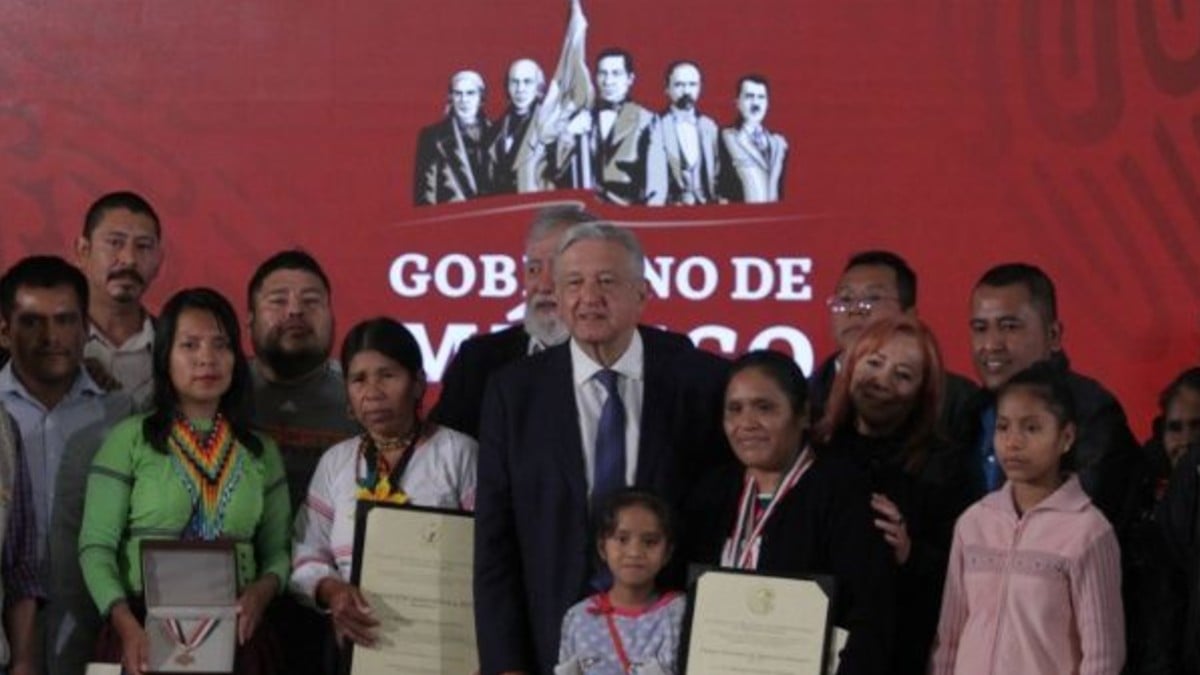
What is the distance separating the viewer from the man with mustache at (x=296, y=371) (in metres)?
5.57

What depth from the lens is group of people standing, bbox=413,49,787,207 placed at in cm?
670

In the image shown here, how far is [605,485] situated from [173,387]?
1043 millimetres

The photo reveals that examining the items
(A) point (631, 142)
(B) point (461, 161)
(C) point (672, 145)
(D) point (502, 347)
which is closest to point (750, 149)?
(C) point (672, 145)

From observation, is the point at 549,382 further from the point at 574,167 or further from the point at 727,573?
the point at 574,167

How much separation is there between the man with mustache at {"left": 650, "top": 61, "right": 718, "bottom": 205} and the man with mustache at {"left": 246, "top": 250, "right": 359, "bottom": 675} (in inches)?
53.5

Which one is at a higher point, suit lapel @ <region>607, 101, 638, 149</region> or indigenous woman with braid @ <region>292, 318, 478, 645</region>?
suit lapel @ <region>607, 101, 638, 149</region>

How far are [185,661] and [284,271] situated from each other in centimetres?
114

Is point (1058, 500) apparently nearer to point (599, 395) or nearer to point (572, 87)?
point (599, 395)

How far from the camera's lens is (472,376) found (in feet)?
18.1

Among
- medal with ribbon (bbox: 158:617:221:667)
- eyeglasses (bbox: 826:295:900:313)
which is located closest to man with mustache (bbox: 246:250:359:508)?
medal with ribbon (bbox: 158:617:221:667)

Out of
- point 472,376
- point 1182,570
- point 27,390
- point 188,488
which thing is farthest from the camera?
point 472,376

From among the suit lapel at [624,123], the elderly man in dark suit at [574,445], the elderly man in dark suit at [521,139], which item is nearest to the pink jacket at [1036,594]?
the elderly man in dark suit at [574,445]

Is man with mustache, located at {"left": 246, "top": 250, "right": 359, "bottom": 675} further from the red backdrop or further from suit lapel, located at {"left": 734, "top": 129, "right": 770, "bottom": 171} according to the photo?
suit lapel, located at {"left": 734, "top": 129, "right": 770, "bottom": 171}

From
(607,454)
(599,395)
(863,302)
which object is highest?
(863,302)
